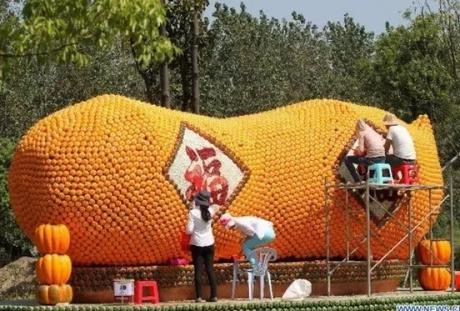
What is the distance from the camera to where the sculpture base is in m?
15.9

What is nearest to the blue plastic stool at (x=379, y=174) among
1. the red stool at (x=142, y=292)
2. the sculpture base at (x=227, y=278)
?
the sculpture base at (x=227, y=278)

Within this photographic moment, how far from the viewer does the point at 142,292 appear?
15625mm

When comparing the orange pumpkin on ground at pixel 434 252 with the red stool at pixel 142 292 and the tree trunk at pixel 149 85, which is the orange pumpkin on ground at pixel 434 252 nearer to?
the red stool at pixel 142 292

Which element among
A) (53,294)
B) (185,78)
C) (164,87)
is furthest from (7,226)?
(53,294)

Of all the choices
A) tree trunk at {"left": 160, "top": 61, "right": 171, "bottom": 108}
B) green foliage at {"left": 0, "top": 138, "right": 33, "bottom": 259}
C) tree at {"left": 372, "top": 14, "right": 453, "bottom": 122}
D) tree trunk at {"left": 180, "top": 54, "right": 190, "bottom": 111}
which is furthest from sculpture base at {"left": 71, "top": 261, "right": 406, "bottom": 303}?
tree at {"left": 372, "top": 14, "right": 453, "bottom": 122}

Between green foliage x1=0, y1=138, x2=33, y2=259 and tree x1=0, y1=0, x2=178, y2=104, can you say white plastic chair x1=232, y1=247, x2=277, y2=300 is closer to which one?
tree x1=0, y1=0, x2=178, y2=104

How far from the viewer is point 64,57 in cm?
1526

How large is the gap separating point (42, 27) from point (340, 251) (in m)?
5.59

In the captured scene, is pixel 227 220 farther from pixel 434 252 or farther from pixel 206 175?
pixel 434 252

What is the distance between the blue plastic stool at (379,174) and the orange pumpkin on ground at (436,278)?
223 cm

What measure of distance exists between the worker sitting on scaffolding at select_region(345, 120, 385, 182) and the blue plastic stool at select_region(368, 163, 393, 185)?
0.23 feet

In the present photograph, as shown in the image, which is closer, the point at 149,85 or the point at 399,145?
the point at 399,145

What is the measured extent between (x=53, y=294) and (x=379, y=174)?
197 inches

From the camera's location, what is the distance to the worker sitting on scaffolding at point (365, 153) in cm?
1678
